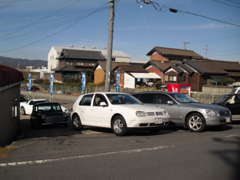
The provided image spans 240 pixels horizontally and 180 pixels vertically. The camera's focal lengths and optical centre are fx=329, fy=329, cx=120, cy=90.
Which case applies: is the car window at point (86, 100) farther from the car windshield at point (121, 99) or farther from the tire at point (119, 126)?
the tire at point (119, 126)

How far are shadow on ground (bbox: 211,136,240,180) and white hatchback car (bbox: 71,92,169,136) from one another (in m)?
2.29

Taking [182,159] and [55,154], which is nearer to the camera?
[182,159]

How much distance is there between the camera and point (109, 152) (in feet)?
27.3

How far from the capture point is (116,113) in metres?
11.5

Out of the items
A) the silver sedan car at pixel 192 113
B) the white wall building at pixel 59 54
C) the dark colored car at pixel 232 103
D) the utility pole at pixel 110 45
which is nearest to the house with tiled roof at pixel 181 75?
the white wall building at pixel 59 54

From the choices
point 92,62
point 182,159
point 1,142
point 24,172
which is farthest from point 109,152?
point 92,62

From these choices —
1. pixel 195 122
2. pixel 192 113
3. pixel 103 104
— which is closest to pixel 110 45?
pixel 103 104

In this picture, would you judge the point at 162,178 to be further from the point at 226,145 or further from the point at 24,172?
the point at 226,145

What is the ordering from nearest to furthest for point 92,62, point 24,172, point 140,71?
point 24,172 < point 140,71 < point 92,62

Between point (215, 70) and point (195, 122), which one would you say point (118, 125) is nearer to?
point (195, 122)

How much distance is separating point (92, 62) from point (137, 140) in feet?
251

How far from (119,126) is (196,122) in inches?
116

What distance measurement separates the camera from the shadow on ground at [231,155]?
6.38 meters

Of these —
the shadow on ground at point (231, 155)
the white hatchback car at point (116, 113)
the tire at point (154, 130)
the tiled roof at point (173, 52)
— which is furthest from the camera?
the tiled roof at point (173, 52)
